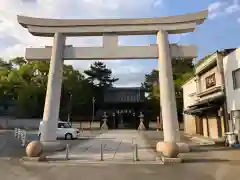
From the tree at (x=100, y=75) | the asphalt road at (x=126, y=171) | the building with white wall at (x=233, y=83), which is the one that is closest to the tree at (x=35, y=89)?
the tree at (x=100, y=75)

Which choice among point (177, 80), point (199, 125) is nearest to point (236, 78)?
point (199, 125)

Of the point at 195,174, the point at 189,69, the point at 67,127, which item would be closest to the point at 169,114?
the point at 195,174

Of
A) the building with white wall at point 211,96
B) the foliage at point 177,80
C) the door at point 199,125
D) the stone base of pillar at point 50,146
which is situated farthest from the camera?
the foliage at point 177,80

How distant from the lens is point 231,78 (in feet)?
61.2

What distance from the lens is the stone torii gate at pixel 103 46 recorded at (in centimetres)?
1653

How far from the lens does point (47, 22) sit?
57.7ft

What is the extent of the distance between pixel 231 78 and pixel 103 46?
30.9 feet

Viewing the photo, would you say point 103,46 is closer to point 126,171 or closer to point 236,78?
point 126,171

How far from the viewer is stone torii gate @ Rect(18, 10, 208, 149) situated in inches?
651

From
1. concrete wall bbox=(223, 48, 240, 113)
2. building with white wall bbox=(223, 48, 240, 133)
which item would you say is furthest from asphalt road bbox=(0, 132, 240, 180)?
concrete wall bbox=(223, 48, 240, 113)

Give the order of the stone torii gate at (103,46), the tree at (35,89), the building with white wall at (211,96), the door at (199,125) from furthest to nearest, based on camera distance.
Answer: the tree at (35,89) < the door at (199,125) < the building with white wall at (211,96) < the stone torii gate at (103,46)

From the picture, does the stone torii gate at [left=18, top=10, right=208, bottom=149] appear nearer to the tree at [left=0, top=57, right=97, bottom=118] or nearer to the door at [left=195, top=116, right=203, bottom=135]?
the door at [left=195, top=116, right=203, bottom=135]

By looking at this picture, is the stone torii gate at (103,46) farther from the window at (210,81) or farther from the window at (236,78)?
the window at (210,81)

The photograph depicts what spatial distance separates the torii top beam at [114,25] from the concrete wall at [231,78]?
3524 millimetres
